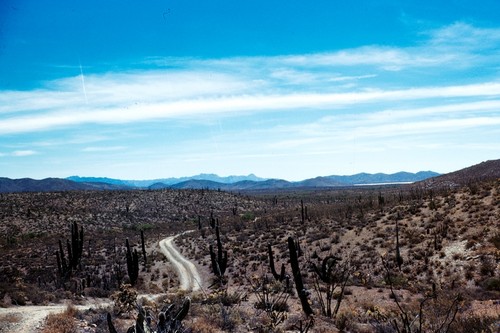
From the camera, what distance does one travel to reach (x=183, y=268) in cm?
4075

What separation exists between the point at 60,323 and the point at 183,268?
26383mm

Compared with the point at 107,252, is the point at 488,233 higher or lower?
higher

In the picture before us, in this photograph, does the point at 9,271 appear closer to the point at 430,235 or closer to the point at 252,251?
the point at 252,251

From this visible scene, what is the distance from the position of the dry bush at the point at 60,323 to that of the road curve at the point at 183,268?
1231cm

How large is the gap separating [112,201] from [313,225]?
247ft

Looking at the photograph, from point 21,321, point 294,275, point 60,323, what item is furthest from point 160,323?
point 21,321

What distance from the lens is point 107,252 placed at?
5119 cm

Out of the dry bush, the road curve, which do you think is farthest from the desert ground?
the road curve

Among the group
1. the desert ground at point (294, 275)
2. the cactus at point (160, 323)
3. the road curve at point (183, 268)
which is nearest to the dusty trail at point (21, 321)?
the desert ground at point (294, 275)

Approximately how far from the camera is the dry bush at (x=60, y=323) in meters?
14.1

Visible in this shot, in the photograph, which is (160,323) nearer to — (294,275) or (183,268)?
(294,275)

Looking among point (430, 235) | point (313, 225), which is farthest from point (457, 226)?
point (313, 225)

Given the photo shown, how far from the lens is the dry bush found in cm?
1411

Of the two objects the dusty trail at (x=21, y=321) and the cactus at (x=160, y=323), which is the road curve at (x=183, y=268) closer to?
the dusty trail at (x=21, y=321)
